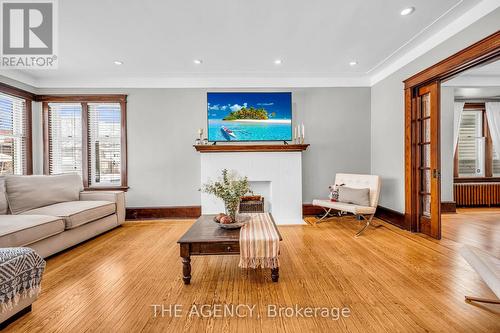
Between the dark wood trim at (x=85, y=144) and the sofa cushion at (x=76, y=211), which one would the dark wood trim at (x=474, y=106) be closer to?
the sofa cushion at (x=76, y=211)

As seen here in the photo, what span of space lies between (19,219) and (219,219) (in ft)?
7.17

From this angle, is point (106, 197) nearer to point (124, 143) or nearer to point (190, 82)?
point (124, 143)

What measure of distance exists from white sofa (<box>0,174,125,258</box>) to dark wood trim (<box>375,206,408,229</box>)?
463 cm

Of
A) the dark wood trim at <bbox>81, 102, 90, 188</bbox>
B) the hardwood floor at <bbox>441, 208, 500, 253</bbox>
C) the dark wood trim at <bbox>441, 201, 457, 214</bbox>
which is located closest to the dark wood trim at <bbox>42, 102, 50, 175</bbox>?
the dark wood trim at <bbox>81, 102, 90, 188</bbox>

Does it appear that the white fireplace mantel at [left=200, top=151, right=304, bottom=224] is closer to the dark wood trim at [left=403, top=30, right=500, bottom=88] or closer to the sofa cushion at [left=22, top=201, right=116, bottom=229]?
the sofa cushion at [left=22, top=201, right=116, bottom=229]

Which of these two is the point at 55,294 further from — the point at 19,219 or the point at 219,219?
the point at 219,219

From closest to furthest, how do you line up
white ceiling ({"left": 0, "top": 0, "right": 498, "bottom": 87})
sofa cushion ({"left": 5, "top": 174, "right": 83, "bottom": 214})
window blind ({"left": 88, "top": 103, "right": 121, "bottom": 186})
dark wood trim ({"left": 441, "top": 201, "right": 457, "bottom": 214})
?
white ceiling ({"left": 0, "top": 0, "right": 498, "bottom": 87}), sofa cushion ({"left": 5, "top": 174, "right": 83, "bottom": 214}), window blind ({"left": 88, "top": 103, "right": 121, "bottom": 186}), dark wood trim ({"left": 441, "top": 201, "right": 457, "bottom": 214})

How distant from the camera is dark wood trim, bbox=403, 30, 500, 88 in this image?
2400 millimetres

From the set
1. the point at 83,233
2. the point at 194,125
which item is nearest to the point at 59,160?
the point at 83,233

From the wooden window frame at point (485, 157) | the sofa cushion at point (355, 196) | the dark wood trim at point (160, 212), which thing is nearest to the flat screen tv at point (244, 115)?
the dark wood trim at point (160, 212)

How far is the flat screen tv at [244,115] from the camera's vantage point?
458cm

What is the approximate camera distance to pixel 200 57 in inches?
148

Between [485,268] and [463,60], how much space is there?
2.37 metres

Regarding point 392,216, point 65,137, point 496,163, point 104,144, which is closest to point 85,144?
point 104,144
